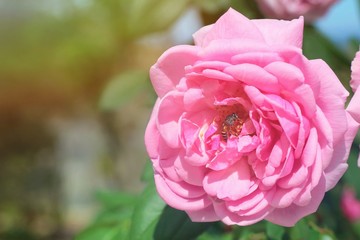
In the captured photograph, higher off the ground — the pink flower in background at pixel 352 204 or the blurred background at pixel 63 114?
the pink flower in background at pixel 352 204

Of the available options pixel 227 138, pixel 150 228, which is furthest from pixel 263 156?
pixel 150 228

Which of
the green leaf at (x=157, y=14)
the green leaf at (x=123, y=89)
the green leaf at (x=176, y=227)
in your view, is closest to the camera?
the green leaf at (x=176, y=227)

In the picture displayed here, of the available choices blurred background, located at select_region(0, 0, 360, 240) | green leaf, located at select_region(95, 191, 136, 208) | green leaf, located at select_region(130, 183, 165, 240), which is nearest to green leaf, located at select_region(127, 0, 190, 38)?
blurred background, located at select_region(0, 0, 360, 240)

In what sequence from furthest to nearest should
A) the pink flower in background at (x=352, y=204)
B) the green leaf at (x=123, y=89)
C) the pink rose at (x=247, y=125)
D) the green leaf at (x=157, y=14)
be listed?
1. the green leaf at (x=157, y=14)
2. the pink flower in background at (x=352, y=204)
3. the green leaf at (x=123, y=89)
4. the pink rose at (x=247, y=125)

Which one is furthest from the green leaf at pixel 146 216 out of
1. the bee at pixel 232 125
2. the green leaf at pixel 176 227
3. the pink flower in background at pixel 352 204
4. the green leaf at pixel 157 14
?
the green leaf at pixel 157 14

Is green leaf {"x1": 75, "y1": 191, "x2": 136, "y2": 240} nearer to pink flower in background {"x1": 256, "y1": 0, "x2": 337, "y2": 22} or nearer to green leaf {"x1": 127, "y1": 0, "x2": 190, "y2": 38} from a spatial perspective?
pink flower in background {"x1": 256, "y1": 0, "x2": 337, "y2": 22}

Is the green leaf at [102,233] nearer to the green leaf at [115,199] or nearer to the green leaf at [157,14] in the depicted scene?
the green leaf at [115,199]
